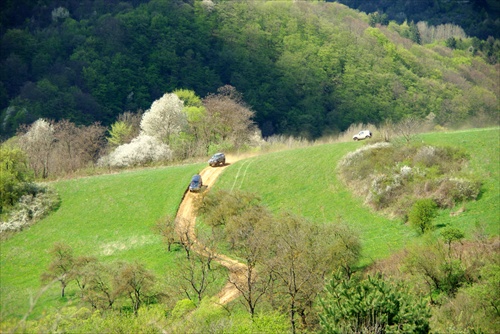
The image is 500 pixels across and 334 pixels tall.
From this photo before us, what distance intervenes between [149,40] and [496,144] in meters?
112

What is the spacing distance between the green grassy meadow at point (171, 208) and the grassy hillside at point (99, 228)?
0.26ft

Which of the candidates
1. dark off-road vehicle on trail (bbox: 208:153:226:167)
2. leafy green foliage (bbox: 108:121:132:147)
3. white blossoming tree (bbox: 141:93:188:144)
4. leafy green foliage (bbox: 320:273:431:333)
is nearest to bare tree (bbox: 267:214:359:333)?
leafy green foliage (bbox: 320:273:431:333)

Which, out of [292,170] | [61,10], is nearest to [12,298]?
[292,170]

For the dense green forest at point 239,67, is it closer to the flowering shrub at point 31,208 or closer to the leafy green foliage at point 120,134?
the leafy green foliage at point 120,134

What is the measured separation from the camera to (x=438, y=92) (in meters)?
133

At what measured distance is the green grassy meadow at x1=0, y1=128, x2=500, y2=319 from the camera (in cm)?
4503

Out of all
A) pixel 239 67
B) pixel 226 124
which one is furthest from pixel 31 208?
pixel 239 67

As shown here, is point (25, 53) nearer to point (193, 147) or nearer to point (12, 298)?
point (193, 147)

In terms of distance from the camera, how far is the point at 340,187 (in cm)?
5372

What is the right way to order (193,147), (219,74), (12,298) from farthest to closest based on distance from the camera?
(219,74) → (193,147) → (12,298)

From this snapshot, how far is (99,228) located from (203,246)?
1212 cm

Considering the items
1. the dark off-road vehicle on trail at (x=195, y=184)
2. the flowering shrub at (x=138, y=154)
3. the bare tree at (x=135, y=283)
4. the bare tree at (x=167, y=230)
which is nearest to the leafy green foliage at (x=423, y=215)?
the bare tree at (x=167, y=230)

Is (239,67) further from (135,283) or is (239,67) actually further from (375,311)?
(375,311)

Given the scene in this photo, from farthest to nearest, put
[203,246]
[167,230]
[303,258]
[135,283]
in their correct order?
[167,230] → [203,246] → [135,283] → [303,258]
